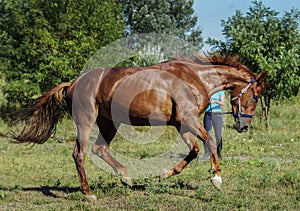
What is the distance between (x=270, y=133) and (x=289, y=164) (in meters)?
6.24

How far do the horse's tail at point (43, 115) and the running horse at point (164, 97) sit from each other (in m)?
0.16

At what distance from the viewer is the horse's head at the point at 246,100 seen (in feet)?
26.6

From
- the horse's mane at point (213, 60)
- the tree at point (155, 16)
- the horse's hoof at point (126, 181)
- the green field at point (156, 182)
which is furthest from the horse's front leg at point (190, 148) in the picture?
the tree at point (155, 16)

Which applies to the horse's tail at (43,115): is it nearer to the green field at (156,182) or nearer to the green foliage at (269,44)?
the green field at (156,182)

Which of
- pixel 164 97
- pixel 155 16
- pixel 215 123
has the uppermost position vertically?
pixel 155 16

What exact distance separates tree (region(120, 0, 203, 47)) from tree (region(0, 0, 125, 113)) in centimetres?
2629

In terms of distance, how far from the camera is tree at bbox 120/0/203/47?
46.0m

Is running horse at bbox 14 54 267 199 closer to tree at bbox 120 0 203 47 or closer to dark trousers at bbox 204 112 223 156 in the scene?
dark trousers at bbox 204 112 223 156

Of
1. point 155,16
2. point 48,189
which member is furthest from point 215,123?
point 155,16

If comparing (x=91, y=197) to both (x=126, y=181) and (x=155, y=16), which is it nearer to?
(x=126, y=181)

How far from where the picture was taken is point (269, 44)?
16375 mm

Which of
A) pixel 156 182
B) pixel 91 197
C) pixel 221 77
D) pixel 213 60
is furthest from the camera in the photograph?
pixel 156 182

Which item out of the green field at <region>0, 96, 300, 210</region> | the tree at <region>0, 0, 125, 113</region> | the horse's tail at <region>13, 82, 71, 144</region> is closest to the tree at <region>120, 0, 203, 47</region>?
the tree at <region>0, 0, 125, 113</region>

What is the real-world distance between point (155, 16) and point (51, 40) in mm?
31055
